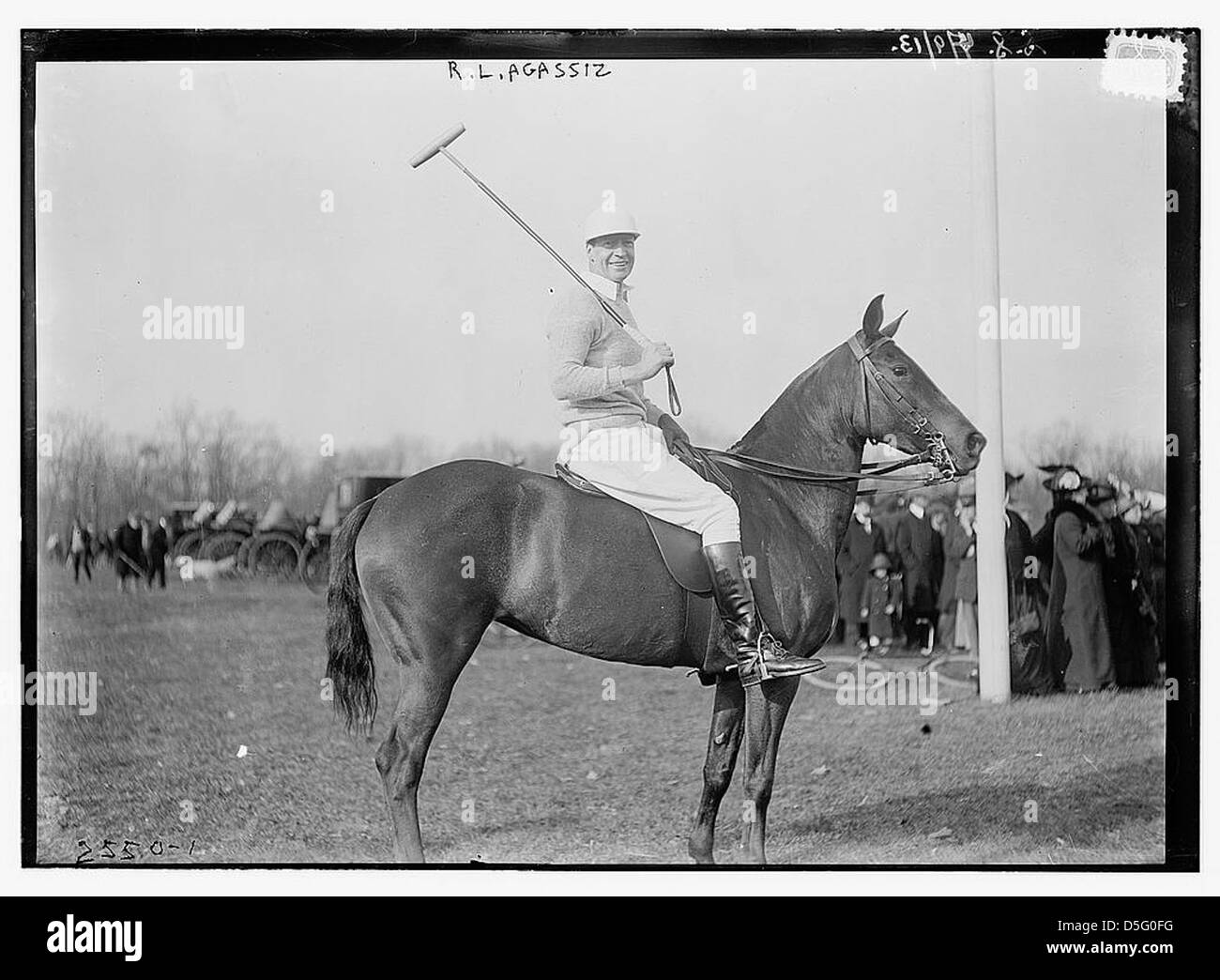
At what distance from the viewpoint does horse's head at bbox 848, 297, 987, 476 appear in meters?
5.89

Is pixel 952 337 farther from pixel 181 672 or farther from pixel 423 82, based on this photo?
pixel 181 672

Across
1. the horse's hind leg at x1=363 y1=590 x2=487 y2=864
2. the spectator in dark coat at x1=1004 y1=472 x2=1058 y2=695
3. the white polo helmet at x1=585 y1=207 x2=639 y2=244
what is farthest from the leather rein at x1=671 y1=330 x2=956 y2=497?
the horse's hind leg at x1=363 y1=590 x2=487 y2=864

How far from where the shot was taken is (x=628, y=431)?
5.87 metres

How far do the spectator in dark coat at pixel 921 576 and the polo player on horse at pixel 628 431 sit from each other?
536mm

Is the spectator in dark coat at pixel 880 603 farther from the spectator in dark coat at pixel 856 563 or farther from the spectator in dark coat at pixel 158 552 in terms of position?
the spectator in dark coat at pixel 158 552

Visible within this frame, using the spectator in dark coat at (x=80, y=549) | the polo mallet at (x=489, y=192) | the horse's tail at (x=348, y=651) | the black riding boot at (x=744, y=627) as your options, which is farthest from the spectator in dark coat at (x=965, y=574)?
the spectator in dark coat at (x=80, y=549)

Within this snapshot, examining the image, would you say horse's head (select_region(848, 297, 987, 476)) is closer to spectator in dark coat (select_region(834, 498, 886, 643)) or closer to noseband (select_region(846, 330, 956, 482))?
noseband (select_region(846, 330, 956, 482))

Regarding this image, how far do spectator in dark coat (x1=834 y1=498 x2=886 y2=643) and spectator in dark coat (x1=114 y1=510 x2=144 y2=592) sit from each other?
2.95 metres

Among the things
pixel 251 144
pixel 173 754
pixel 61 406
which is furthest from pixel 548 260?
pixel 173 754

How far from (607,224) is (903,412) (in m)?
1.46

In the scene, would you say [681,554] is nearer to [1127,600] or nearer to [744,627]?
[744,627]

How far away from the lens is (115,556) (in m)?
6.05

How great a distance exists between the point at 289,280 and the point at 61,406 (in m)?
1.10
